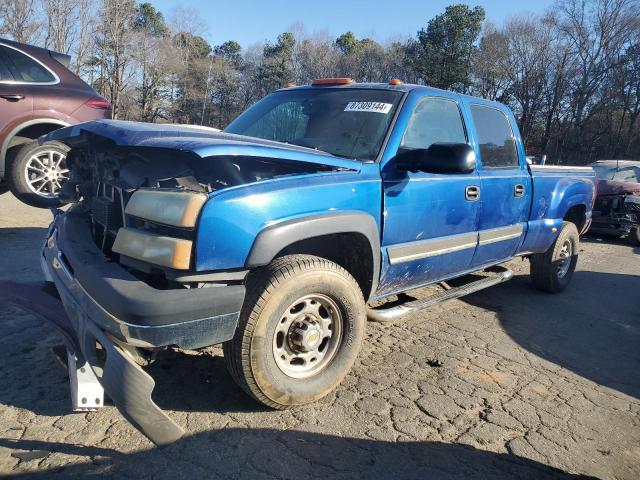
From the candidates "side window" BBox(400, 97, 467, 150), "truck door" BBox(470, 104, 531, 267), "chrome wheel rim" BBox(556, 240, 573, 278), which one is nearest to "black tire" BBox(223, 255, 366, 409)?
"side window" BBox(400, 97, 467, 150)

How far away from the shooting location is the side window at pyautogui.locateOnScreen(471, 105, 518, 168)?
418 centimetres

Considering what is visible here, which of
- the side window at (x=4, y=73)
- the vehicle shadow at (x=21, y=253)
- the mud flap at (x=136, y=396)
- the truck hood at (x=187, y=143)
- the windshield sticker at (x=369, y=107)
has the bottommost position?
the vehicle shadow at (x=21, y=253)

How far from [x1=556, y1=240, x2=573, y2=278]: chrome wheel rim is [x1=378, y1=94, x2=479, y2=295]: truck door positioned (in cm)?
221

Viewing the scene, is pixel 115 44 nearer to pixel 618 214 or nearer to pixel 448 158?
pixel 618 214

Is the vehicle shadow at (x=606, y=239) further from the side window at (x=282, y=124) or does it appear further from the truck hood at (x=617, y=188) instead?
the side window at (x=282, y=124)

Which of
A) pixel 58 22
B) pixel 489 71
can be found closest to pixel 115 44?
pixel 58 22

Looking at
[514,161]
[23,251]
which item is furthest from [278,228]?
[23,251]

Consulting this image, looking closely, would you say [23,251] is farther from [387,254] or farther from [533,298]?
[533,298]

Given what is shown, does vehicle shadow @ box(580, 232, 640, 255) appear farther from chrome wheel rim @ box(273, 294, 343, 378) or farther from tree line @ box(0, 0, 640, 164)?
tree line @ box(0, 0, 640, 164)

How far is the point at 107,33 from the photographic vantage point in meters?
27.2

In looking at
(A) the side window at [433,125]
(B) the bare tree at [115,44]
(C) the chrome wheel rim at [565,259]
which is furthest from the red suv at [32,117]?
(B) the bare tree at [115,44]

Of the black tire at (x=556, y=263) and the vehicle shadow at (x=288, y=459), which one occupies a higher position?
the black tire at (x=556, y=263)

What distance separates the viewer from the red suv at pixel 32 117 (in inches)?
217

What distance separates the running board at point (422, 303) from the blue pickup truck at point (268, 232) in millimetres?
19
